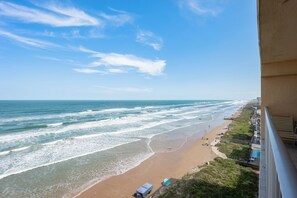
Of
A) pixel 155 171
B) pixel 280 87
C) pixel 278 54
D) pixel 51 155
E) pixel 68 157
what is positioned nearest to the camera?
pixel 278 54

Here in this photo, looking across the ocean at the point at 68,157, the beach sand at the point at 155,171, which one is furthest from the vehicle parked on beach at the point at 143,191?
the ocean at the point at 68,157

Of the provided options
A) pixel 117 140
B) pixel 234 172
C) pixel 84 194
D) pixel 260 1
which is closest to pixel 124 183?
pixel 84 194

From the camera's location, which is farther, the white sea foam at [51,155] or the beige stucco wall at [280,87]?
the white sea foam at [51,155]

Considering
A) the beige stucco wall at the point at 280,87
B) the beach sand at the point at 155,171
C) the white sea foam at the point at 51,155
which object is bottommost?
the beach sand at the point at 155,171

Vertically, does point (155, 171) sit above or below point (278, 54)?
below

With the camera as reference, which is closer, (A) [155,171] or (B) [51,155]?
(A) [155,171]

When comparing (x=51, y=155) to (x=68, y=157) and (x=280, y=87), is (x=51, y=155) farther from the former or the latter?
(x=280, y=87)

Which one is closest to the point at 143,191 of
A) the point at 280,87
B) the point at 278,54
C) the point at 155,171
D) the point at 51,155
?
the point at 155,171

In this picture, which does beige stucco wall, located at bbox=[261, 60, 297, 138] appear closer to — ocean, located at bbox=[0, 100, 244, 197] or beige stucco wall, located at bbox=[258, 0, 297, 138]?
beige stucco wall, located at bbox=[258, 0, 297, 138]

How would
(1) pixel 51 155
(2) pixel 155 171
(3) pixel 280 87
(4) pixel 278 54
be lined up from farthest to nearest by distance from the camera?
1. (1) pixel 51 155
2. (2) pixel 155 171
3. (3) pixel 280 87
4. (4) pixel 278 54

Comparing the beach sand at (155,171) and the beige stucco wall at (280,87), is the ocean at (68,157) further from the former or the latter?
the beige stucco wall at (280,87)
